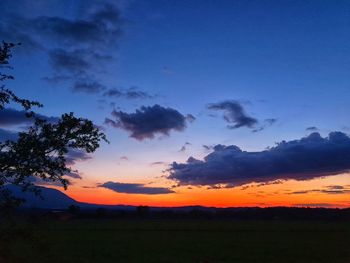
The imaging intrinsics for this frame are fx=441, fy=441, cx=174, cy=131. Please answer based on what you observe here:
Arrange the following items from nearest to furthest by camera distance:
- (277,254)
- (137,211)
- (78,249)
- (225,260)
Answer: (225,260) → (277,254) → (78,249) → (137,211)

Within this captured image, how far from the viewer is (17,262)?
14.3 m

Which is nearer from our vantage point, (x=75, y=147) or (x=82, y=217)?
Answer: (x=75, y=147)

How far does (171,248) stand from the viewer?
157 ft

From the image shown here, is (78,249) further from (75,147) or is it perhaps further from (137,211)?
(137,211)

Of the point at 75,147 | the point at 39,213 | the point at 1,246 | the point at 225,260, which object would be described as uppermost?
the point at 75,147

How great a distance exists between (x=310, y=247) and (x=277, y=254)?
8.33 metres

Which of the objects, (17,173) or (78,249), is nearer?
(17,173)

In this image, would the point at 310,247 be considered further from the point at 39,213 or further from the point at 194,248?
the point at 39,213

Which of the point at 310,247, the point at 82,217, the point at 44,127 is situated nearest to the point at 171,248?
the point at 310,247

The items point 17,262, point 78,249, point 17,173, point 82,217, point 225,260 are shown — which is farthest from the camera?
point 82,217

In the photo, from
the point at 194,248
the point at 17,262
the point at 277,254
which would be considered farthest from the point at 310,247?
the point at 17,262

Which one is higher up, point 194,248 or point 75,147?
point 75,147

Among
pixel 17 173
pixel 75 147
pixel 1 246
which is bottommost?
pixel 1 246

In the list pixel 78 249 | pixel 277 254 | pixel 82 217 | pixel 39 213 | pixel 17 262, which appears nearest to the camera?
pixel 39 213
